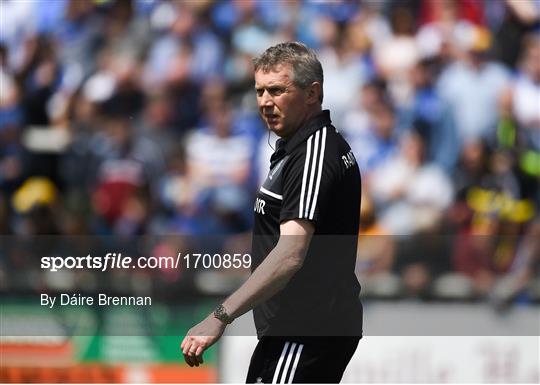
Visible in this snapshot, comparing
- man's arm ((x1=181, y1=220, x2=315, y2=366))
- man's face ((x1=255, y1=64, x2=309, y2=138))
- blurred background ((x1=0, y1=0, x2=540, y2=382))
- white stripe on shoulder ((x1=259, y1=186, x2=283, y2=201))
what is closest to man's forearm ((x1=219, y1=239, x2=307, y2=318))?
man's arm ((x1=181, y1=220, x2=315, y2=366))

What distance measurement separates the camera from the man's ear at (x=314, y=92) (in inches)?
139

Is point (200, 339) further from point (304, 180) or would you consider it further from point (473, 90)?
point (473, 90)

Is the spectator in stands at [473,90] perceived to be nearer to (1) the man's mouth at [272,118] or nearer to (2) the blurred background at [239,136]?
(2) the blurred background at [239,136]

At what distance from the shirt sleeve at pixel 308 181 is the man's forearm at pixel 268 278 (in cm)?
12

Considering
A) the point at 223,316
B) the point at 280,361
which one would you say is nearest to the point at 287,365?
the point at 280,361

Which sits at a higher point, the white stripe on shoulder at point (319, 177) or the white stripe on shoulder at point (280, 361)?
the white stripe on shoulder at point (319, 177)

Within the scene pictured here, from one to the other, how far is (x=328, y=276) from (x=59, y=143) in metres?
4.74

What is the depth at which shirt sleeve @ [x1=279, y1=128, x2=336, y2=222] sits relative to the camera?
134 inches

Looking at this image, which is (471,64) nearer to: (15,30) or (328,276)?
(15,30)

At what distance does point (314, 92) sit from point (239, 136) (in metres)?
4.23

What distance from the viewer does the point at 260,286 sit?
10.9ft

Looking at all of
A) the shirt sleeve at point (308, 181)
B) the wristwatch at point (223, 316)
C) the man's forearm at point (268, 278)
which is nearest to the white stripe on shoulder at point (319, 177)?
the shirt sleeve at point (308, 181)

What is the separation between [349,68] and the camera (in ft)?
26.6

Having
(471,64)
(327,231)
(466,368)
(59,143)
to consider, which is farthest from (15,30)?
(327,231)
